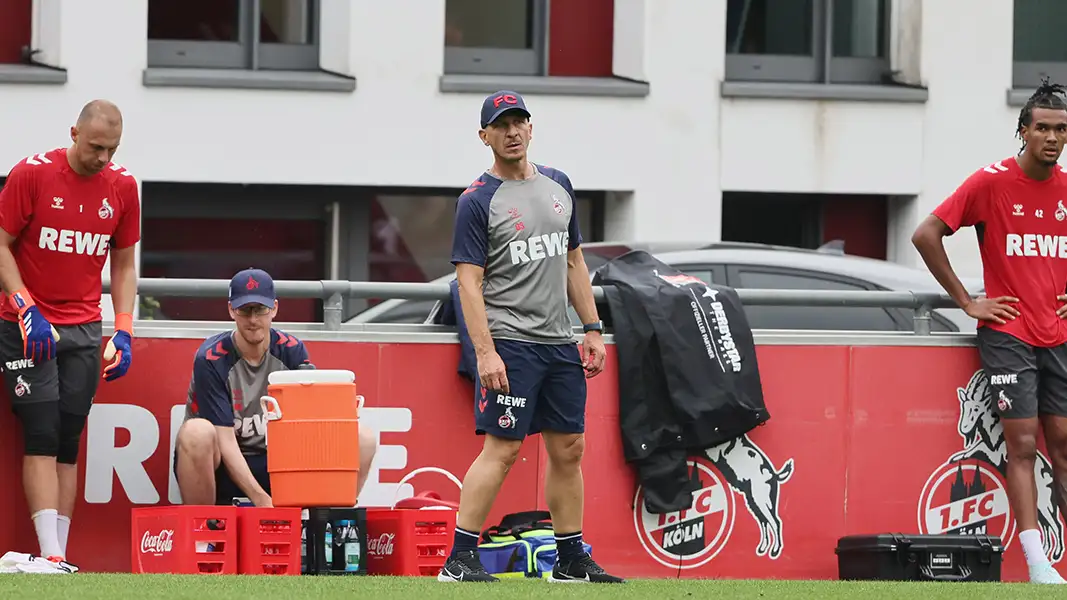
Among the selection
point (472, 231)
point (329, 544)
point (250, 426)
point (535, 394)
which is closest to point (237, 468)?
point (250, 426)

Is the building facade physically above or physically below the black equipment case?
above

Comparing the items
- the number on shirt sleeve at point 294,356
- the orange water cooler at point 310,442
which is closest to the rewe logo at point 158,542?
the orange water cooler at point 310,442

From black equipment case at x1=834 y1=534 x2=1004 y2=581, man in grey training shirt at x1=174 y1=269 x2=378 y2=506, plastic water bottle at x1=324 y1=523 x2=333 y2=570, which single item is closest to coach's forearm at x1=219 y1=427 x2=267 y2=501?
man in grey training shirt at x1=174 y1=269 x2=378 y2=506

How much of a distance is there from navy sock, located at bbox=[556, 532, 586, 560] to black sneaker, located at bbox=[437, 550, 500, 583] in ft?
1.12

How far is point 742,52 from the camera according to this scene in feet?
→ 66.6

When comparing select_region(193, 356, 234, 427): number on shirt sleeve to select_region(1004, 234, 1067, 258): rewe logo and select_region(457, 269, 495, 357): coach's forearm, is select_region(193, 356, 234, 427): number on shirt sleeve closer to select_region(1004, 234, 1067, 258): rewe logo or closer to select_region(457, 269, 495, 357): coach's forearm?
select_region(457, 269, 495, 357): coach's forearm

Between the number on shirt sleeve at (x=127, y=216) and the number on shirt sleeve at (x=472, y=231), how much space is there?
1906 millimetres

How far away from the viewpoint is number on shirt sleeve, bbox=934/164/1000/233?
36.3 feet

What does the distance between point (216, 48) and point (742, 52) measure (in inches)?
196

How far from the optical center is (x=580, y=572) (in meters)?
9.16

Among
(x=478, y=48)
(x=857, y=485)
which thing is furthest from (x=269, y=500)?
(x=478, y=48)

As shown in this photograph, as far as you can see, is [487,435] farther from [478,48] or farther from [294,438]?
[478,48]

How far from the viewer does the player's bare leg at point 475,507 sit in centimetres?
896

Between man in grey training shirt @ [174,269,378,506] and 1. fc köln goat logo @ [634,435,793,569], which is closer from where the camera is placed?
man in grey training shirt @ [174,269,378,506]
